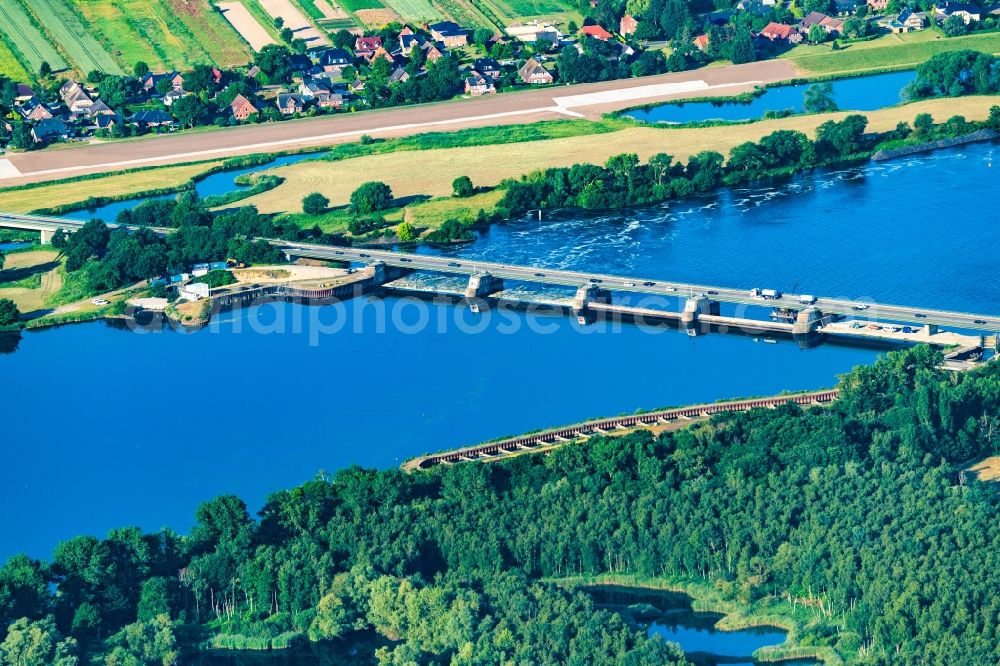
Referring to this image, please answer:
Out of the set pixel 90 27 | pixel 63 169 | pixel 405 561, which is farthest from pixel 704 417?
pixel 90 27

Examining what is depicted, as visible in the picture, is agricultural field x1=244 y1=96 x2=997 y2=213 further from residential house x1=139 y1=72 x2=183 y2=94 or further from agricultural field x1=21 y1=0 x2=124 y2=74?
agricultural field x1=21 y1=0 x2=124 y2=74

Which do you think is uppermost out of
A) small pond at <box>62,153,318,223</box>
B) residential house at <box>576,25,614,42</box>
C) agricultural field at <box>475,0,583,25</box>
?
agricultural field at <box>475,0,583,25</box>

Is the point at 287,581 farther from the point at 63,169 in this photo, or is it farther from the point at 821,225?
the point at 63,169

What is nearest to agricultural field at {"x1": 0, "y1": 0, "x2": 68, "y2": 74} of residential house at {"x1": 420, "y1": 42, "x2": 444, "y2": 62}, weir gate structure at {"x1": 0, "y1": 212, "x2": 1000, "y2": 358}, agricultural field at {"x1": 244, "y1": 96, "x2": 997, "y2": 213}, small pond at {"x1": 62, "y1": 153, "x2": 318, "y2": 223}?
residential house at {"x1": 420, "y1": 42, "x2": 444, "y2": 62}

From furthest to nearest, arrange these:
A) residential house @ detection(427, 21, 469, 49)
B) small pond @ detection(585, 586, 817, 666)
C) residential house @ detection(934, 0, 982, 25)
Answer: residential house @ detection(427, 21, 469, 49) < residential house @ detection(934, 0, 982, 25) < small pond @ detection(585, 586, 817, 666)

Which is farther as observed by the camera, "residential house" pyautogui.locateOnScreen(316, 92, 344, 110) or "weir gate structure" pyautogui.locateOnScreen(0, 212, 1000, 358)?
"residential house" pyautogui.locateOnScreen(316, 92, 344, 110)

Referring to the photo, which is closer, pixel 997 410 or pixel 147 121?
pixel 997 410

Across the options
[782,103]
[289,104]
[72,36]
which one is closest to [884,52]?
[782,103]
